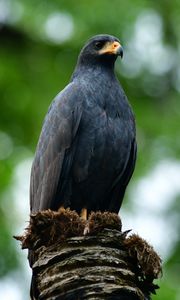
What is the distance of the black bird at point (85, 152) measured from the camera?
30.5 feet

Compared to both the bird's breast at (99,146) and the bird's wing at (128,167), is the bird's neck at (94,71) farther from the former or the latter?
the bird's wing at (128,167)

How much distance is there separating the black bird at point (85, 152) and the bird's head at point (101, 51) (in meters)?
0.61

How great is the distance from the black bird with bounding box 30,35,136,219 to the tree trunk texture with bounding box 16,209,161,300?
1.71 meters

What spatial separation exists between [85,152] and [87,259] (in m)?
2.52

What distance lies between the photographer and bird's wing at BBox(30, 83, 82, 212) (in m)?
9.23

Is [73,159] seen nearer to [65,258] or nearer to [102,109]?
[102,109]

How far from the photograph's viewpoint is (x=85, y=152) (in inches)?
366

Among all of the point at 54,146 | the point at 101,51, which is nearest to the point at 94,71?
the point at 101,51

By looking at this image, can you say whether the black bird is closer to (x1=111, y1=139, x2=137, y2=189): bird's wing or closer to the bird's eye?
(x1=111, y1=139, x2=137, y2=189): bird's wing

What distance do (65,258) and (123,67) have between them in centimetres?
662

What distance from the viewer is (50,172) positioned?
30.7 ft

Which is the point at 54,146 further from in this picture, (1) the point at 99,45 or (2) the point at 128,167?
(1) the point at 99,45

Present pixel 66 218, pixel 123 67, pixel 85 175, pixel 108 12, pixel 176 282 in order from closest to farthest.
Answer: pixel 66 218, pixel 85 175, pixel 176 282, pixel 108 12, pixel 123 67

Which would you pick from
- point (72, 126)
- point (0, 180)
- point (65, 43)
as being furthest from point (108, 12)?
point (72, 126)
